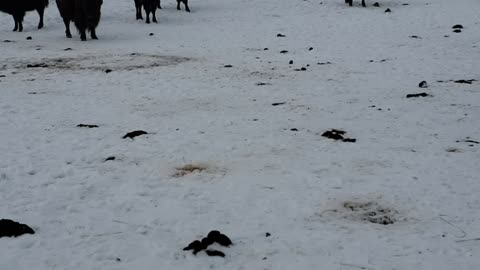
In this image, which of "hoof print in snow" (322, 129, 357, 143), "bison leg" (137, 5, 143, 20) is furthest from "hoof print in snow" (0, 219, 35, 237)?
"bison leg" (137, 5, 143, 20)

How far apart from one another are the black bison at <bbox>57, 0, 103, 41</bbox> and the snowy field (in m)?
3.49

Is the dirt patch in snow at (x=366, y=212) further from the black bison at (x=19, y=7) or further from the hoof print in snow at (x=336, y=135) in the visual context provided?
the black bison at (x=19, y=7)

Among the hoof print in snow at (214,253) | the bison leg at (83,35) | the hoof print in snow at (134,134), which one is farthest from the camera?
the bison leg at (83,35)

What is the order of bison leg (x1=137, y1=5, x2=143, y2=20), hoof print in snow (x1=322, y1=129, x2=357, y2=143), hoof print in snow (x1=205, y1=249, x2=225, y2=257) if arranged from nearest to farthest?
hoof print in snow (x1=205, y1=249, x2=225, y2=257) → hoof print in snow (x1=322, y1=129, x2=357, y2=143) → bison leg (x1=137, y1=5, x2=143, y2=20)

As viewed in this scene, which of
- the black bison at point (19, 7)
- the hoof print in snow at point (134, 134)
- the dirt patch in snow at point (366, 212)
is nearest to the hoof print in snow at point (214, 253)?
the dirt patch in snow at point (366, 212)

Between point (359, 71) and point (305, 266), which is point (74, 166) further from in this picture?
point (359, 71)

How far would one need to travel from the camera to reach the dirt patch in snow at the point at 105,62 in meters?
13.9

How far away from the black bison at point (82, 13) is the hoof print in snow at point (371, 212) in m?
15.7

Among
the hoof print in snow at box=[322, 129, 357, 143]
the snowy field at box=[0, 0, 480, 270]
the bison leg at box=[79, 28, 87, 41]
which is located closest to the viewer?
the snowy field at box=[0, 0, 480, 270]

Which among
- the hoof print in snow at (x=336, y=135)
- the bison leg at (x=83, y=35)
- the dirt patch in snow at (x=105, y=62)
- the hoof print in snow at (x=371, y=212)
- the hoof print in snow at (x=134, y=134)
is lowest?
the hoof print in snow at (x=371, y=212)

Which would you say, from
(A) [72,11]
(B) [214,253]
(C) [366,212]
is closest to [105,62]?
(A) [72,11]

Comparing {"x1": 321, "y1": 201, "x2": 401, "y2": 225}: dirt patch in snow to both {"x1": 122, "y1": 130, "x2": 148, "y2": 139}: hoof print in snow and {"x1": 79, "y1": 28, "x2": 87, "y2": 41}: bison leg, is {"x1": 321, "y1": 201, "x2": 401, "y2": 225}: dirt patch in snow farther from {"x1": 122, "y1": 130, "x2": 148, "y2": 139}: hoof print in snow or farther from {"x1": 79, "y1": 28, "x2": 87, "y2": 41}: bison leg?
{"x1": 79, "y1": 28, "x2": 87, "y2": 41}: bison leg

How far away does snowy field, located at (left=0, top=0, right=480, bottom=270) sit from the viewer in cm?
436

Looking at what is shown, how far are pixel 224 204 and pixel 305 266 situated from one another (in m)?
1.48
